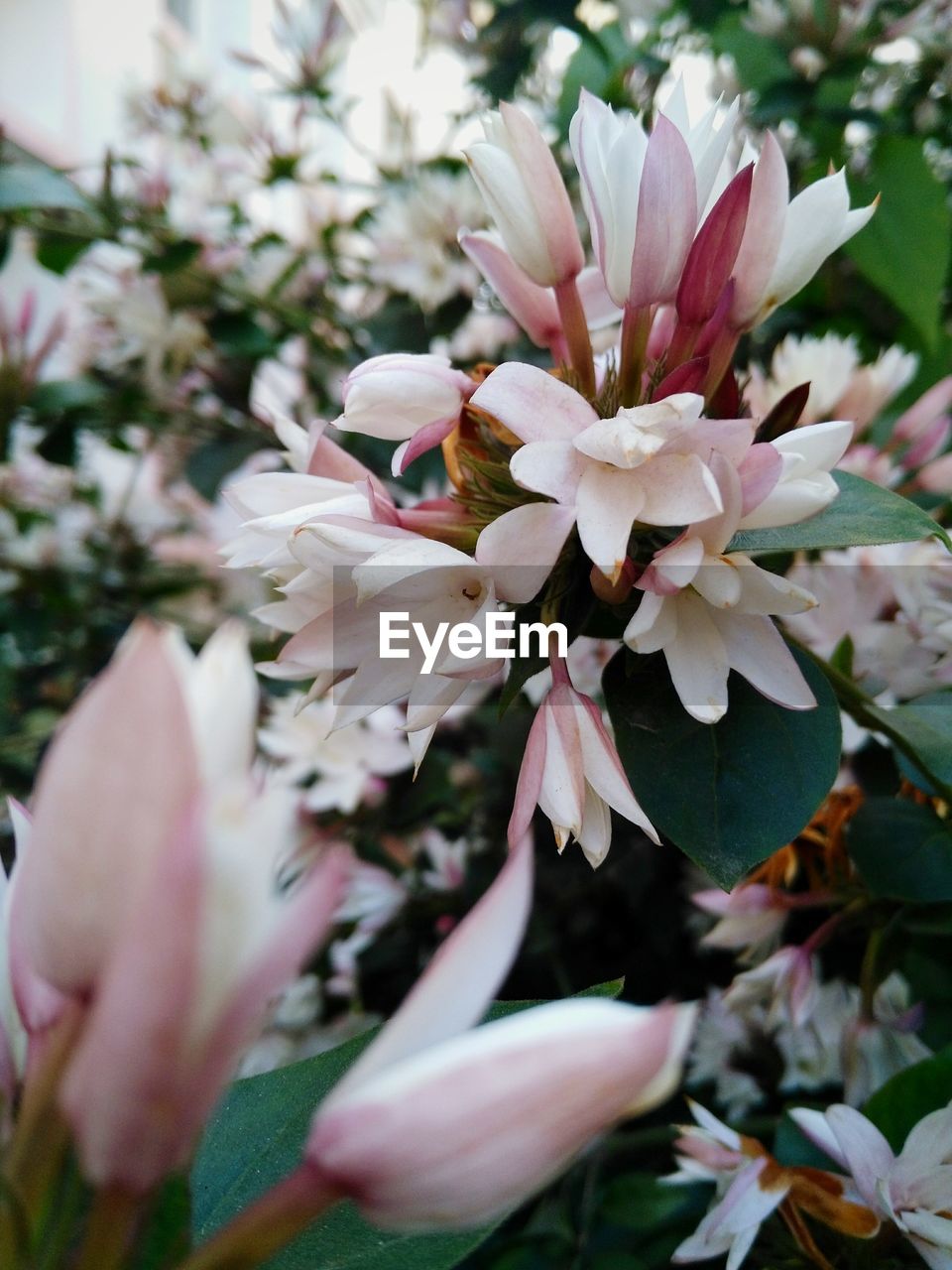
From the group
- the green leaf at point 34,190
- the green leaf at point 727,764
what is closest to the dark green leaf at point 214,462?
the green leaf at point 34,190

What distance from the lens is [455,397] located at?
0.23 metres

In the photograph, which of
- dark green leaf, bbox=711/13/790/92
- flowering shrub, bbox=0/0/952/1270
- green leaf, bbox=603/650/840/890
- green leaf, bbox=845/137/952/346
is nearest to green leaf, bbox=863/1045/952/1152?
flowering shrub, bbox=0/0/952/1270

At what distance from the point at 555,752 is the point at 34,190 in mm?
467

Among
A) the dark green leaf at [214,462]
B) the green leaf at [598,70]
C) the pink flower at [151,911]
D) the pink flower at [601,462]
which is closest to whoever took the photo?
the pink flower at [151,911]

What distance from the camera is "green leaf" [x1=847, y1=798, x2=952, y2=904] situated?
270 millimetres

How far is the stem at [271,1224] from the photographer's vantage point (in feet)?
0.33

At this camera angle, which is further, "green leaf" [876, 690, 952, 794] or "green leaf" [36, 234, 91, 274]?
"green leaf" [36, 234, 91, 274]

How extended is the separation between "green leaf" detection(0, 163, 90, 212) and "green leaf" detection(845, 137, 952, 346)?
42 cm

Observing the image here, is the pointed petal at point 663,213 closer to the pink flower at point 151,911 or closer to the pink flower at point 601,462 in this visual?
the pink flower at point 601,462

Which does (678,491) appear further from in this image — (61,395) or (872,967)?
(61,395)

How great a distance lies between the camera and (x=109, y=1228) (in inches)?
4.0

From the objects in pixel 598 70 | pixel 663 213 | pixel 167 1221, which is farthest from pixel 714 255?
pixel 598 70

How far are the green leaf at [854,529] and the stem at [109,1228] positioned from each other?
167mm

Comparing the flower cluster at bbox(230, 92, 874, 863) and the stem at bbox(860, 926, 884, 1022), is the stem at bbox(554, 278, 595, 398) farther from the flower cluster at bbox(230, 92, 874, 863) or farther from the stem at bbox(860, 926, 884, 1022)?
the stem at bbox(860, 926, 884, 1022)
